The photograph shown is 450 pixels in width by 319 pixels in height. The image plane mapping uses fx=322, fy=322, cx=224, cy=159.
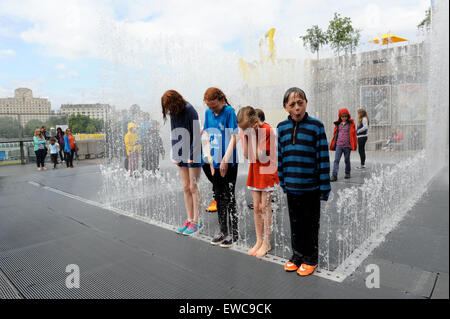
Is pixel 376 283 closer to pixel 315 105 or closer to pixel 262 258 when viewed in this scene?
pixel 262 258

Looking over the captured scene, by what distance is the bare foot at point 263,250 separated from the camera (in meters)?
3.23

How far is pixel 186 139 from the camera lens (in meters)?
3.86

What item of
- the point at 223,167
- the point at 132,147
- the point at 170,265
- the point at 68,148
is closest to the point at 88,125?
the point at 68,148

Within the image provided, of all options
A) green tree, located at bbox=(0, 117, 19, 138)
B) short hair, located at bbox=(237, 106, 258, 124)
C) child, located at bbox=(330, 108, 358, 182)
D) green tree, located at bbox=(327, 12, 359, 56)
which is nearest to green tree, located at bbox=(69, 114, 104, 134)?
green tree, located at bbox=(0, 117, 19, 138)

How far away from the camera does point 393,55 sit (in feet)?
46.4

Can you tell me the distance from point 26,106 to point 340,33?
844 inches

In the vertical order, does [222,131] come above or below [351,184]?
above

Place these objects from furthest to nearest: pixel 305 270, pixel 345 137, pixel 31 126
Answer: pixel 31 126, pixel 345 137, pixel 305 270

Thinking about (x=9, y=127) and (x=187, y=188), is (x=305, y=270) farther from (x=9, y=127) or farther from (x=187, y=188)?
(x=9, y=127)

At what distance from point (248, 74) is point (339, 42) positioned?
46.7 ft

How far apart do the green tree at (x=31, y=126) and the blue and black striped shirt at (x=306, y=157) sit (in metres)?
15.3

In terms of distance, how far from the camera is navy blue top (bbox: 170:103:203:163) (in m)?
3.83

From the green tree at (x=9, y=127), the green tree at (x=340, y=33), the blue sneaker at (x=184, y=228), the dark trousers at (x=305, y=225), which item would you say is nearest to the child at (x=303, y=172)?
the dark trousers at (x=305, y=225)

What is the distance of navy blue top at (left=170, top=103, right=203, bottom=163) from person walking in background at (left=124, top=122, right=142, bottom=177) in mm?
4298
